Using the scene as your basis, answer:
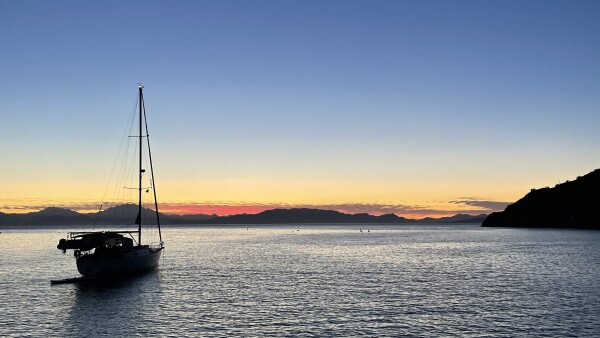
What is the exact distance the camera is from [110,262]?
6322 centimetres

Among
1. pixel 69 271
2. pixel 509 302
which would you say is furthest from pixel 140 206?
pixel 509 302

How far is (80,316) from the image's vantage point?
4247cm

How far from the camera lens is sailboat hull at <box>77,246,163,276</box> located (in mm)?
62406

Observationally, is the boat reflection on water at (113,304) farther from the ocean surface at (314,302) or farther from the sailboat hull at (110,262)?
the sailboat hull at (110,262)

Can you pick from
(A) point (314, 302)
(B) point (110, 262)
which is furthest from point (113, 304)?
(A) point (314, 302)

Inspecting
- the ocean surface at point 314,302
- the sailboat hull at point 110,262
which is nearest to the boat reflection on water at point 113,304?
the ocean surface at point 314,302

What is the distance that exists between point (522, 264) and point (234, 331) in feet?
202

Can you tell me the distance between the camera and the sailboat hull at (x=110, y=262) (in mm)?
62406

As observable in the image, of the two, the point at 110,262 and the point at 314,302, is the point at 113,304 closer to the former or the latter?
the point at 110,262

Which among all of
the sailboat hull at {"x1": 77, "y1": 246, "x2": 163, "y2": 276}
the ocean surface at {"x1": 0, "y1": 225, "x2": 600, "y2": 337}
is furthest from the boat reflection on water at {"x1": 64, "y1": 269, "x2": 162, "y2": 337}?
the sailboat hull at {"x1": 77, "y1": 246, "x2": 163, "y2": 276}

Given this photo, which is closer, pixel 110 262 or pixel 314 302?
pixel 314 302

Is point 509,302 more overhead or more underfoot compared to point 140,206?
more underfoot

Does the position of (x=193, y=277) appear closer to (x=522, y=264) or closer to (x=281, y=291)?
(x=281, y=291)

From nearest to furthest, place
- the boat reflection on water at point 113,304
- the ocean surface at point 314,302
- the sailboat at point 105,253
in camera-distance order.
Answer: the ocean surface at point 314,302
the boat reflection on water at point 113,304
the sailboat at point 105,253
